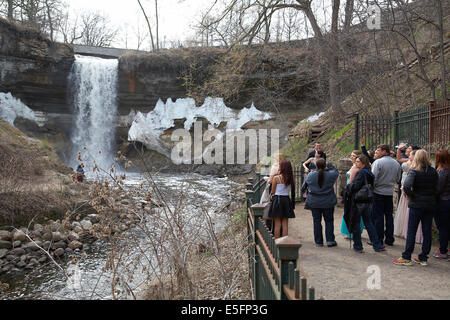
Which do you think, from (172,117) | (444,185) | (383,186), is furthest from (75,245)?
(172,117)

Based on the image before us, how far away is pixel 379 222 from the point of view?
6043mm

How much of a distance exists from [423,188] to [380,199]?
3.39ft

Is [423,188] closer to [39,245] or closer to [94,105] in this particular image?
[39,245]

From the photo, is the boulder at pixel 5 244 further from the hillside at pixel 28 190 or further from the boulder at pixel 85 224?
the boulder at pixel 85 224

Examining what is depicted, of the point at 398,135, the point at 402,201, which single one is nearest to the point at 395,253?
the point at 402,201

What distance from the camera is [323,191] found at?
600 centimetres

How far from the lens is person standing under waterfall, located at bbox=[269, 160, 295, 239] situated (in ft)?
20.2

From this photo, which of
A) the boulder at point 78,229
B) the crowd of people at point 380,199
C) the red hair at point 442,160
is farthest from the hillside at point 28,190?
the red hair at point 442,160

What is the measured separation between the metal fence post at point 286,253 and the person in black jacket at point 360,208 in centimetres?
334

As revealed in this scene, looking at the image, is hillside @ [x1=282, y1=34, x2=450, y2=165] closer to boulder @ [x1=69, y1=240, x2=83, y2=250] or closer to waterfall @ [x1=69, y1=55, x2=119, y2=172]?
boulder @ [x1=69, y1=240, x2=83, y2=250]

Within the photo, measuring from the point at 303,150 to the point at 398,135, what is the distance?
26.7 feet

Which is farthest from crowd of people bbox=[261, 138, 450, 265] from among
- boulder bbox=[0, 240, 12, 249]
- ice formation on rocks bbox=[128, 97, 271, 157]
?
ice formation on rocks bbox=[128, 97, 271, 157]

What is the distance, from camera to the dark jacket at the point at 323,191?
235 inches
